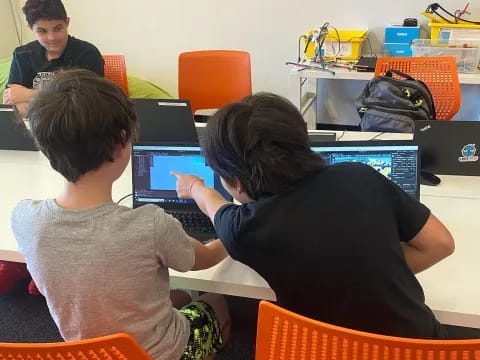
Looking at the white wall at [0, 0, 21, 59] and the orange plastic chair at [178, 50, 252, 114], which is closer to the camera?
the orange plastic chair at [178, 50, 252, 114]

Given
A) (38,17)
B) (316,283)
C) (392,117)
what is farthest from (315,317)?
(38,17)

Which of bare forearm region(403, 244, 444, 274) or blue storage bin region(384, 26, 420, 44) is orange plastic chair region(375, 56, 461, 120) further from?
bare forearm region(403, 244, 444, 274)

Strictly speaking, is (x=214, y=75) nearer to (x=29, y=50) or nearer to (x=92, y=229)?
(x=29, y=50)

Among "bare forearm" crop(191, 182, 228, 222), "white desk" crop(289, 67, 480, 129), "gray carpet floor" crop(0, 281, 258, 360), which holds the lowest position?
"gray carpet floor" crop(0, 281, 258, 360)

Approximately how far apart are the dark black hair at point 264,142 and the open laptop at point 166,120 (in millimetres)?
737

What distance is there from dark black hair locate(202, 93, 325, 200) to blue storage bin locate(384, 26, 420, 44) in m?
2.57

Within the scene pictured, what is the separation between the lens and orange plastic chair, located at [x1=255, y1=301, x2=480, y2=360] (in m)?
0.75

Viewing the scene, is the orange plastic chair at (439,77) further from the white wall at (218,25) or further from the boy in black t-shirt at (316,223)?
the boy in black t-shirt at (316,223)

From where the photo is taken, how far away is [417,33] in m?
3.21

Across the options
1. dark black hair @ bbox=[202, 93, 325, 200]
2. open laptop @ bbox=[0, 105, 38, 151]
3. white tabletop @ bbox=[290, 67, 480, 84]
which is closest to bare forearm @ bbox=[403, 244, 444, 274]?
dark black hair @ bbox=[202, 93, 325, 200]

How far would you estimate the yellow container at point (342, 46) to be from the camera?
10.5ft

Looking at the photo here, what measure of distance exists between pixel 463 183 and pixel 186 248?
3.40 ft

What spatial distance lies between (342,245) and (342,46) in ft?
8.39

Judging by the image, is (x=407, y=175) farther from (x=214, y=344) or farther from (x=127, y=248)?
(x=127, y=248)
